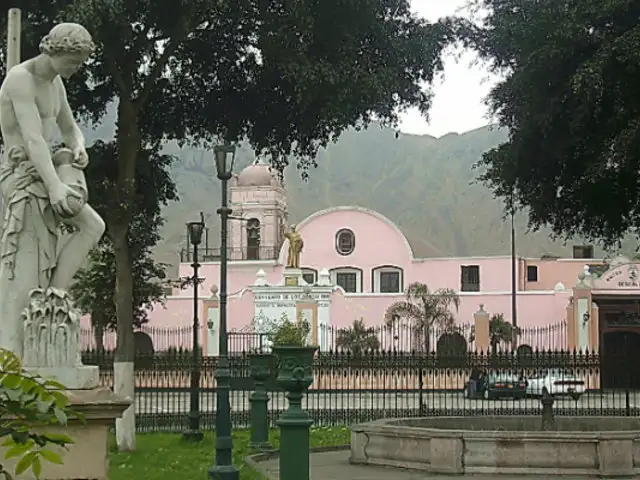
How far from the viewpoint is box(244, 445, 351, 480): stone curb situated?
1173cm

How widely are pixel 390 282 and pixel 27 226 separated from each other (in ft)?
160

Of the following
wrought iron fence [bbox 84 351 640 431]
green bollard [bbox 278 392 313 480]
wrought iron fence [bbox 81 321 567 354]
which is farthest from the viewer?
wrought iron fence [bbox 81 321 567 354]

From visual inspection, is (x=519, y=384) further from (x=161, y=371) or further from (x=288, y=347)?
(x=288, y=347)

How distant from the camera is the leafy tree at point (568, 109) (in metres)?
15.7

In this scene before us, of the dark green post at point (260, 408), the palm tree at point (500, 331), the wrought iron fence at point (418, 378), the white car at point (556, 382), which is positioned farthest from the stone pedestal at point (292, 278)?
the dark green post at point (260, 408)

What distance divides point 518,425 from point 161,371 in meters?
9.52

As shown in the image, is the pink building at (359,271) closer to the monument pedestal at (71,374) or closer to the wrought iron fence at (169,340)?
the wrought iron fence at (169,340)

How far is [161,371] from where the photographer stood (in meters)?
21.3

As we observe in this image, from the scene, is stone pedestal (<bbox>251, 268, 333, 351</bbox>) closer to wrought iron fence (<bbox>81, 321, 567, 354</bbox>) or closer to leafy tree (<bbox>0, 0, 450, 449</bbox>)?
wrought iron fence (<bbox>81, 321, 567, 354</bbox>)

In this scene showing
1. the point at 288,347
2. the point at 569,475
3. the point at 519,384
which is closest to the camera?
the point at 288,347

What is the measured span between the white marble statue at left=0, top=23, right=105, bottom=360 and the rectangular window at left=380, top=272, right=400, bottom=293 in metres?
48.1

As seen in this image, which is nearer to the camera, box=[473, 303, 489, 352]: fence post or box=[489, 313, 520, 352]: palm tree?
box=[473, 303, 489, 352]: fence post

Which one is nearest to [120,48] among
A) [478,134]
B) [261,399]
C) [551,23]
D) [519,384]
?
[261,399]

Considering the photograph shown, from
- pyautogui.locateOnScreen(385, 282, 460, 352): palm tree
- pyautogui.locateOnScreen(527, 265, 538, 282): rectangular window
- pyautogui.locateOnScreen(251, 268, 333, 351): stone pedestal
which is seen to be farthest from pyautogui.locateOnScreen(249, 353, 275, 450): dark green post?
pyautogui.locateOnScreen(527, 265, 538, 282): rectangular window
